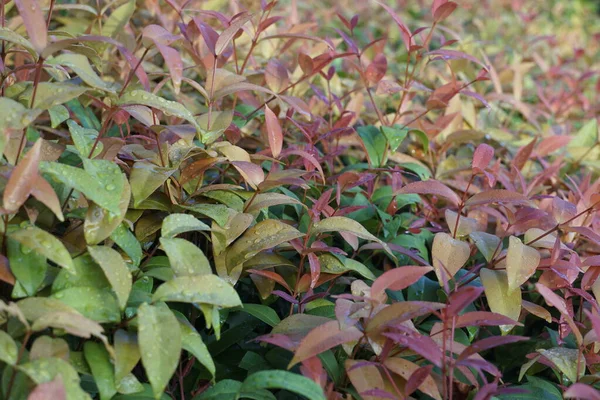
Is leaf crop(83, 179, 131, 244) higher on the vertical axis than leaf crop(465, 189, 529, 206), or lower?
higher

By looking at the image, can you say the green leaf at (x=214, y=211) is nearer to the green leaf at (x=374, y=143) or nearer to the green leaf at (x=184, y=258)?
the green leaf at (x=184, y=258)

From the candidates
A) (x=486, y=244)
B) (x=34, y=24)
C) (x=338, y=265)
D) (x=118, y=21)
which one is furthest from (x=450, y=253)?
(x=118, y=21)

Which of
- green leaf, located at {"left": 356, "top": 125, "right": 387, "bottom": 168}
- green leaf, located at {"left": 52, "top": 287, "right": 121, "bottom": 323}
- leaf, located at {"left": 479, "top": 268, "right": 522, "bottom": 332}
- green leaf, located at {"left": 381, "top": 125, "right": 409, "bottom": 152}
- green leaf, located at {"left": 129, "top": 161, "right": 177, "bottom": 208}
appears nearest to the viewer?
green leaf, located at {"left": 52, "top": 287, "right": 121, "bottom": 323}

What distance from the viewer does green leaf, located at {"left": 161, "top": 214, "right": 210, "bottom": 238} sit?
0.97m

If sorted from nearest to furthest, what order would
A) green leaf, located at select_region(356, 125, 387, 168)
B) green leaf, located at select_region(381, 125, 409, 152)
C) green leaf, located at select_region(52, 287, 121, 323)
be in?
1. green leaf, located at select_region(52, 287, 121, 323)
2. green leaf, located at select_region(381, 125, 409, 152)
3. green leaf, located at select_region(356, 125, 387, 168)

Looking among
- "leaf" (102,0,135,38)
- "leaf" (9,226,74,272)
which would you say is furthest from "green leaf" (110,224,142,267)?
"leaf" (102,0,135,38)

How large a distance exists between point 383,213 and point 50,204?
74 centimetres

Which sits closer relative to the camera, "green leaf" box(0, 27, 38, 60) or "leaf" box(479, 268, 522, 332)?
"green leaf" box(0, 27, 38, 60)

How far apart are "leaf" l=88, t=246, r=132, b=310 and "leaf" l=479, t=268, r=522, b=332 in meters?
0.64

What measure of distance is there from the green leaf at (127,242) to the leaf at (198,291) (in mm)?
143

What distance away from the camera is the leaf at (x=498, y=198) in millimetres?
1188

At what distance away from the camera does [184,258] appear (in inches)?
38.1

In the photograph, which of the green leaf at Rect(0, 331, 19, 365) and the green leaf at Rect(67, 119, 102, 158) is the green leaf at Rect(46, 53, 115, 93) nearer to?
the green leaf at Rect(67, 119, 102, 158)

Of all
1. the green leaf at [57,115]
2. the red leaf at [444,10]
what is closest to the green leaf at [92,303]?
the green leaf at [57,115]
